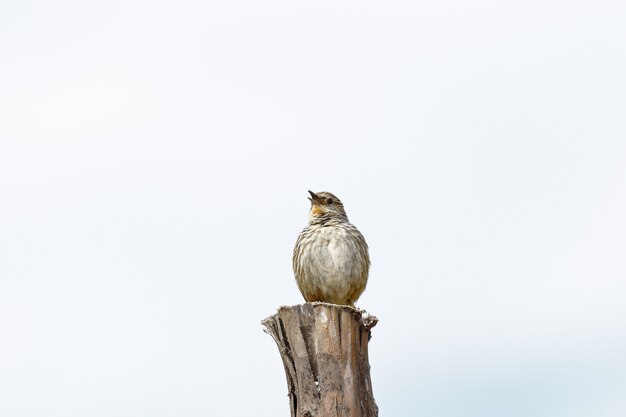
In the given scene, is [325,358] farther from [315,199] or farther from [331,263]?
[315,199]

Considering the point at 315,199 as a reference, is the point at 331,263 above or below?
below

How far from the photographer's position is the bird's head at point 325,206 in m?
12.7

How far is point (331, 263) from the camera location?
11.8 m

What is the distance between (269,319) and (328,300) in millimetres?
3609

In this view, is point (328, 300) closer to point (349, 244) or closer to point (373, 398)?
point (349, 244)

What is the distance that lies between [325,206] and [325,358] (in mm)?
4951

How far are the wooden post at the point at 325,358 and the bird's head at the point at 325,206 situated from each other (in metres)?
4.30

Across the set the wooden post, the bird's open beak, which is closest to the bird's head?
the bird's open beak

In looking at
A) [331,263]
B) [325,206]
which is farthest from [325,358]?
[325,206]

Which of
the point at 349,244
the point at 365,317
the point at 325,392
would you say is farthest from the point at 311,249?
the point at 325,392

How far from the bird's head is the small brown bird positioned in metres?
0.28

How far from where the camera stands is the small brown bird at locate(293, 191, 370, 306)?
11.8 meters

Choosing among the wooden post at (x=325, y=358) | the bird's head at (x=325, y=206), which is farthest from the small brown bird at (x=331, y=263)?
the wooden post at (x=325, y=358)

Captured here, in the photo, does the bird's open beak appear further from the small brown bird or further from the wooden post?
the wooden post
